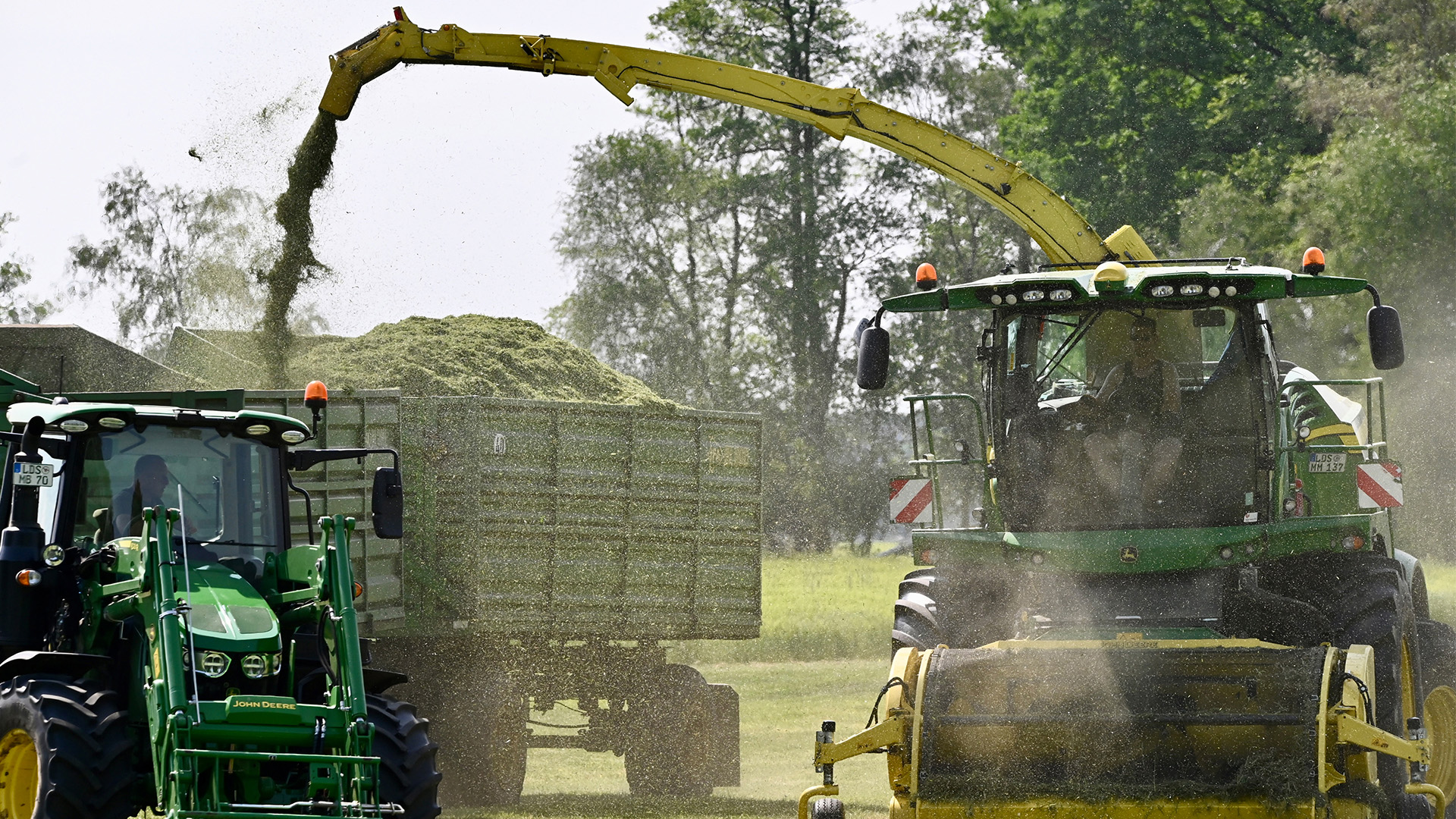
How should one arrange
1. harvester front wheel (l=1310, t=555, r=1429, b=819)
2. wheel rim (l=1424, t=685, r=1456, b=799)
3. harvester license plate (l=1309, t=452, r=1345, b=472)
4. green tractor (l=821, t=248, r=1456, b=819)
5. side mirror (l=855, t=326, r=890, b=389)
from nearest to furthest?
green tractor (l=821, t=248, r=1456, b=819)
harvester front wheel (l=1310, t=555, r=1429, b=819)
side mirror (l=855, t=326, r=890, b=389)
harvester license plate (l=1309, t=452, r=1345, b=472)
wheel rim (l=1424, t=685, r=1456, b=799)

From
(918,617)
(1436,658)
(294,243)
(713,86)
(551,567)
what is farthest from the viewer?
(294,243)

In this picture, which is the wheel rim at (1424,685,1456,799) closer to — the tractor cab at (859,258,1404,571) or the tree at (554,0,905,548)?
the tractor cab at (859,258,1404,571)

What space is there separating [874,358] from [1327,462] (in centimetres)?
264

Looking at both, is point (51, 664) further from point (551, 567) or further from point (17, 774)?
point (551, 567)

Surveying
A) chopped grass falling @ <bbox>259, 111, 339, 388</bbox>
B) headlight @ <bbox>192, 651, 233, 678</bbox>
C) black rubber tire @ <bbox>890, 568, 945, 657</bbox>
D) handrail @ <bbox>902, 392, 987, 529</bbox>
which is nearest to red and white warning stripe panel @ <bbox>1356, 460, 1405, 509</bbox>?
handrail @ <bbox>902, 392, 987, 529</bbox>

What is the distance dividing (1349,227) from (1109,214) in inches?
341

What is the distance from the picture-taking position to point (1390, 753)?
22.0 feet

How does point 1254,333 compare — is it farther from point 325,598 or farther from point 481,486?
point 481,486

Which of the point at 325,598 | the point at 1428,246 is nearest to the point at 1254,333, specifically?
the point at 325,598

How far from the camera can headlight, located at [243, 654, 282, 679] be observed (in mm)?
7250

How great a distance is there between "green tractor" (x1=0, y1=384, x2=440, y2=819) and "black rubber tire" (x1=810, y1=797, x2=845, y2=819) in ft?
5.47

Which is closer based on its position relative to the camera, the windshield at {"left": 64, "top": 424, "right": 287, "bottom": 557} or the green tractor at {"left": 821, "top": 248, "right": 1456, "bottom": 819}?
the green tractor at {"left": 821, "top": 248, "right": 1456, "bottom": 819}

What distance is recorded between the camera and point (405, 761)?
7.40 metres

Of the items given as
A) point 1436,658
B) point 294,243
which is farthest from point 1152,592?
point 294,243
